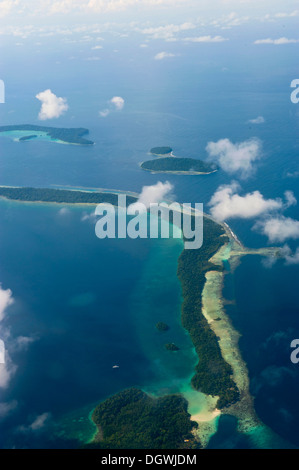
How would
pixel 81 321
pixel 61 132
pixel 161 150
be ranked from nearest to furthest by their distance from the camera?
pixel 81 321, pixel 161 150, pixel 61 132

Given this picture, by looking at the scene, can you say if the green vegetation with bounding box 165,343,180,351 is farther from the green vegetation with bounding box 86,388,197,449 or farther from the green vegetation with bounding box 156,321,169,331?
the green vegetation with bounding box 86,388,197,449

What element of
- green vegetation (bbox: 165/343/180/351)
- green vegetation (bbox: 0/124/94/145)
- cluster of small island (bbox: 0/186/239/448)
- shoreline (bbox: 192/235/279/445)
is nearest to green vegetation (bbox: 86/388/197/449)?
cluster of small island (bbox: 0/186/239/448)

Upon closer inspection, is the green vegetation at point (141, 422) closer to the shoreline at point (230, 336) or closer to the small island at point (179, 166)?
the shoreline at point (230, 336)

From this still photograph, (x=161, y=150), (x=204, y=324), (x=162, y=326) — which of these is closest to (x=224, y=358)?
(x=204, y=324)

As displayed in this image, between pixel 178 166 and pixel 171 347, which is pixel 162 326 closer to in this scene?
pixel 171 347

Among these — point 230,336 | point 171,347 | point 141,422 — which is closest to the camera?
point 141,422

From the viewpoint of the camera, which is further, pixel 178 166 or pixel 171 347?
pixel 178 166

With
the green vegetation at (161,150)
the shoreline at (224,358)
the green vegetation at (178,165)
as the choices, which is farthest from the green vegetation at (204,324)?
the green vegetation at (161,150)

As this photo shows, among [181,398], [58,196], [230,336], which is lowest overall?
[181,398]

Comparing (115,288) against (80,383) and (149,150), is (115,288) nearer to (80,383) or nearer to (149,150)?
(80,383)
